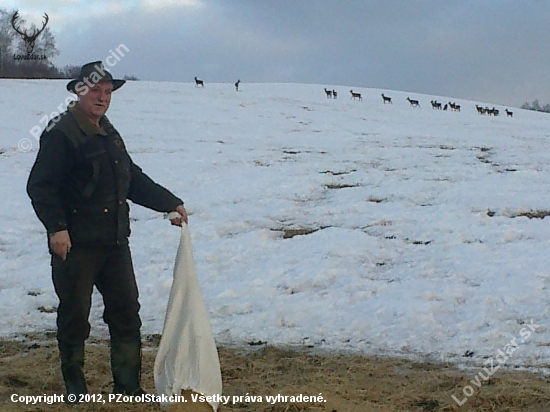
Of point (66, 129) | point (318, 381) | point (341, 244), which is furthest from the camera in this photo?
point (341, 244)

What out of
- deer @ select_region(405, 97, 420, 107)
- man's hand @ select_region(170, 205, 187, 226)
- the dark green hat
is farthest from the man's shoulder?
deer @ select_region(405, 97, 420, 107)

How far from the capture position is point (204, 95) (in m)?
36.4

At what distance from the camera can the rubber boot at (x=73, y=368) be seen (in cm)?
386

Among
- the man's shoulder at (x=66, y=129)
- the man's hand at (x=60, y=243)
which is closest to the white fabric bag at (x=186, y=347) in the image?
the man's hand at (x=60, y=243)

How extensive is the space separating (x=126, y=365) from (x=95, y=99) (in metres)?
1.70

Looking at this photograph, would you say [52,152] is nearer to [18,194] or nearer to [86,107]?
[86,107]

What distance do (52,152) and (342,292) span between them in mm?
3841

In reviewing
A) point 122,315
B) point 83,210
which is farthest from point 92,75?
point 122,315

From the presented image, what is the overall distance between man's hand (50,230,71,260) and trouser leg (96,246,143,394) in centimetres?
36

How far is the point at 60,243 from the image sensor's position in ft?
11.5

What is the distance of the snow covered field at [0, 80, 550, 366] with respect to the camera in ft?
19.0

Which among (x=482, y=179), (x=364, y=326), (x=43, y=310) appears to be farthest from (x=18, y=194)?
(x=482, y=179)

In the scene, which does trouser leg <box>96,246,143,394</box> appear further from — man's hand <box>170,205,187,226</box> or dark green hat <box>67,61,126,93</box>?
dark green hat <box>67,61,126,93</box>

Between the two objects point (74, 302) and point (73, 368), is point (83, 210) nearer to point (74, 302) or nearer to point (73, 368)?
point (74, 302)
